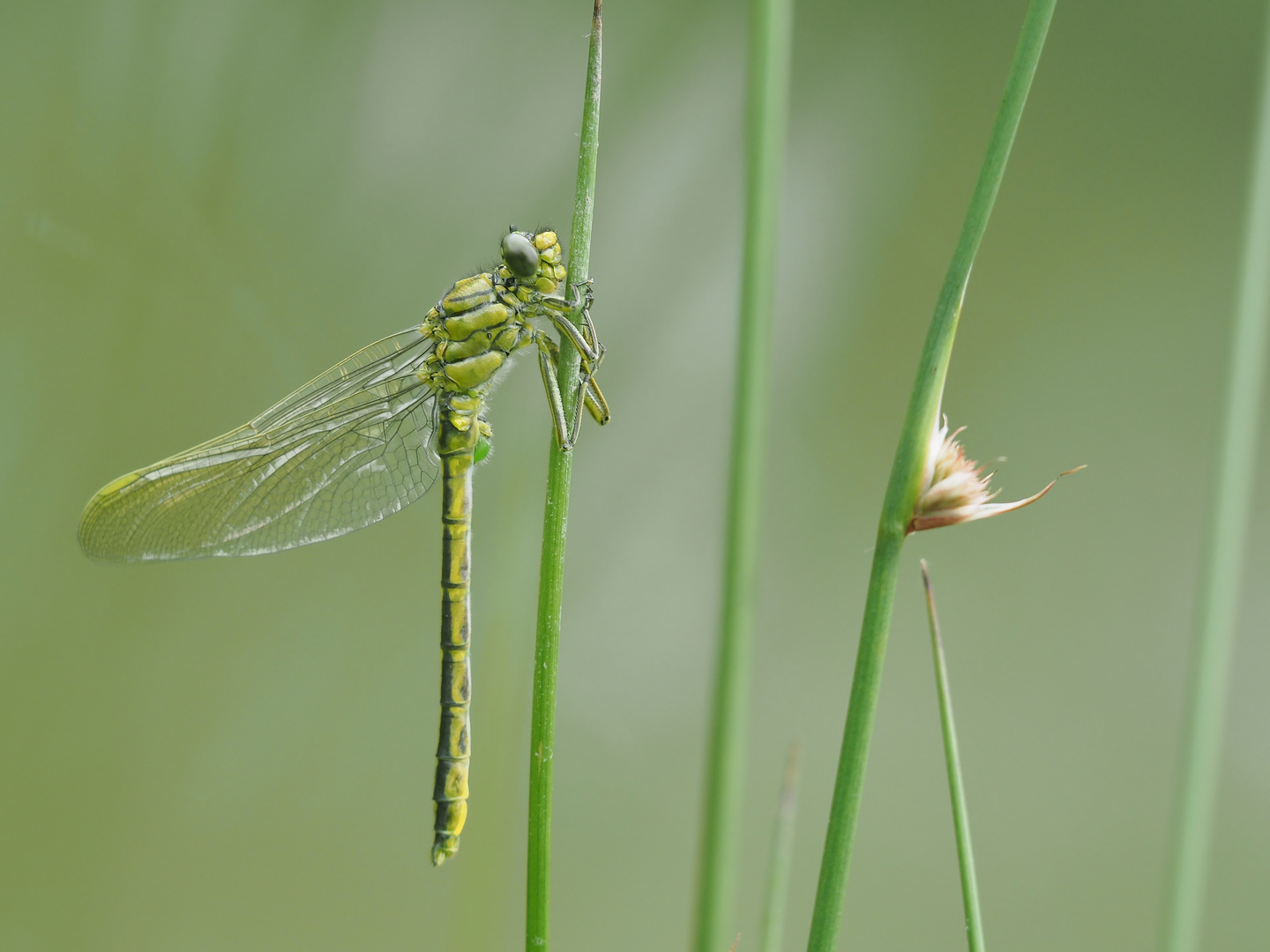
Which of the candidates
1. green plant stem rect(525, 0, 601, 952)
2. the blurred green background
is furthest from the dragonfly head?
the blurred green background

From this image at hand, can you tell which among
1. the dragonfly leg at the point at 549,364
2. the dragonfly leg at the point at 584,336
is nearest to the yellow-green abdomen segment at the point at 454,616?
the dragonfly leg at the point at 549,364

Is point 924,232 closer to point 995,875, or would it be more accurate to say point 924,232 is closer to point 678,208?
point 678,208

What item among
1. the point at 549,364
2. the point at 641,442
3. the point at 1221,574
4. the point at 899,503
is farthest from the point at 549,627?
the point at 641,442

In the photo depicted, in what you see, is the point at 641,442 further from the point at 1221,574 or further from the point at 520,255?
the point at 1221,574

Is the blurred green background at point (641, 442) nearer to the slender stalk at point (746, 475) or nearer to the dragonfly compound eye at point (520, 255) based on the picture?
the dragonfly compound eye at point (520, 255)

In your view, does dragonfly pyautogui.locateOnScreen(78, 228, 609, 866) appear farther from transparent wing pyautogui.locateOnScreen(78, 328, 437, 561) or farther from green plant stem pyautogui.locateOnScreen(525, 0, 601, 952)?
green plant stem pyautogui.locateOnScreen(525, 0, 601, 952)
